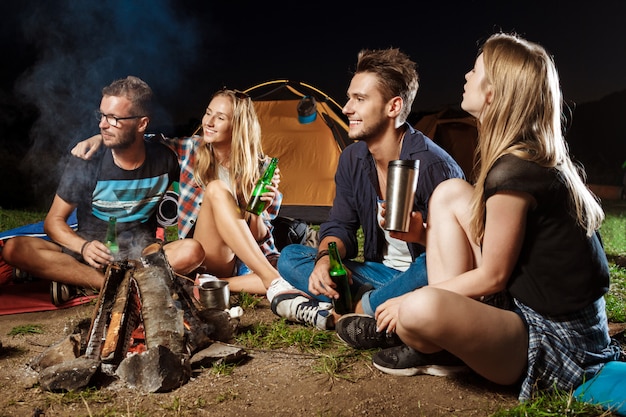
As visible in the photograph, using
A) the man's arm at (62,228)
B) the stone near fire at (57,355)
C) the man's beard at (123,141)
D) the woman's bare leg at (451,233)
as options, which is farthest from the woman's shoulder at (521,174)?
the man's beard at (123,141)

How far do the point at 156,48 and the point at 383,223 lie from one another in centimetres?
465

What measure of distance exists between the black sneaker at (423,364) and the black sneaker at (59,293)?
2.48 metres

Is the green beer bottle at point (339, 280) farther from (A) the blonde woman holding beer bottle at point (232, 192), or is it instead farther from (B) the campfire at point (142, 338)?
(A) the blonde woman holding beer bottle at point (232, 192)

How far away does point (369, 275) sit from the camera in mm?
3273

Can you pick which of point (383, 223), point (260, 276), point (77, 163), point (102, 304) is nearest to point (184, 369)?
point (102, 304)

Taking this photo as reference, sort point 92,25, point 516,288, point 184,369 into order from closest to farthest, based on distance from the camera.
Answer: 1. point 516,288
2. point 184,369
3. point 92,25

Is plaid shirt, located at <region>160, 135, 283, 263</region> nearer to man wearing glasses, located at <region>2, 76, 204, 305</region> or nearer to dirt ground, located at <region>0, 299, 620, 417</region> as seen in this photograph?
man wearing glasses, located at <region>2, 76, 204, 305</region>

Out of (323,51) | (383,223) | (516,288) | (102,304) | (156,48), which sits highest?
(323,51)

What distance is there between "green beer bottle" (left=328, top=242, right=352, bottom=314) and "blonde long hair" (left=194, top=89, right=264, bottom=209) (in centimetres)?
114

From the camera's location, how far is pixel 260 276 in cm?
387

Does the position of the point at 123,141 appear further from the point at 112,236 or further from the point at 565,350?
the point at 565,350

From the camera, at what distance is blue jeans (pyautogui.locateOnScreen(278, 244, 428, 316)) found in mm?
2854

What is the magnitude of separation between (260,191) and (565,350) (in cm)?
221

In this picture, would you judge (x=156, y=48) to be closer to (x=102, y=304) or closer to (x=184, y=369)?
(x=102, y=304)
